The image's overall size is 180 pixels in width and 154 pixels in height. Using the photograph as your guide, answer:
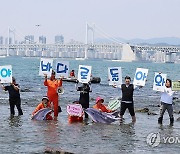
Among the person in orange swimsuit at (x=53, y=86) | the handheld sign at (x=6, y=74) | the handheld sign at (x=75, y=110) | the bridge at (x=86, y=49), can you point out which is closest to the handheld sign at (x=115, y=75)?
the handheld sign at (x=75, y=110)

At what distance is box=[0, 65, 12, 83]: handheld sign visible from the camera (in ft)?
59.5

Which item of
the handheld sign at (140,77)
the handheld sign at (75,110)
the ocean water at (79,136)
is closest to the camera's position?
the ocean water at (79,136)

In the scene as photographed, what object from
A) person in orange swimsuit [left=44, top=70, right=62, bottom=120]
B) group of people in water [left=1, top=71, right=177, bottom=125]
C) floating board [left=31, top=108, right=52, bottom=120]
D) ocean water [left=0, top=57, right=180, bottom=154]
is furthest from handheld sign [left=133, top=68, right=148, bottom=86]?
floating board [left=31, top=108, right=52, bottom=120]

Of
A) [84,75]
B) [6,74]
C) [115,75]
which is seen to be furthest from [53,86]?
[115,75]

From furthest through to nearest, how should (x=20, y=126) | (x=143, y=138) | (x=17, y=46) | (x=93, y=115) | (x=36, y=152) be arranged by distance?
(x=17, y=46), (x=93, y=115), (x=20, y=126), (x=143, y=138), (x=36, y=152)

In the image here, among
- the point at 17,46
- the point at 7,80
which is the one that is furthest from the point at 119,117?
the point at 17,46

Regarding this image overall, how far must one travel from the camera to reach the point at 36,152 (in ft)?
39.1

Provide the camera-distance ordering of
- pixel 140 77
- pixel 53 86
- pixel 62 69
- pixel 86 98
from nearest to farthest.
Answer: pixel 53 86 → pixel 140 77 → pixel 86 98 → pixel 62 69

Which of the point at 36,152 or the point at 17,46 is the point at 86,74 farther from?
the point at 17,46

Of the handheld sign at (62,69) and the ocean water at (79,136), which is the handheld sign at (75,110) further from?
the handheld sign at (62,69)

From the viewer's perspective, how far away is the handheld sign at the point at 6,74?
18.1 meters

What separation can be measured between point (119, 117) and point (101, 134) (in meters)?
3.17

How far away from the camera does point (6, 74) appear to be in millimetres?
18203

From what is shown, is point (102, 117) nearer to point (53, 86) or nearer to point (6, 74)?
point (53, 86)
